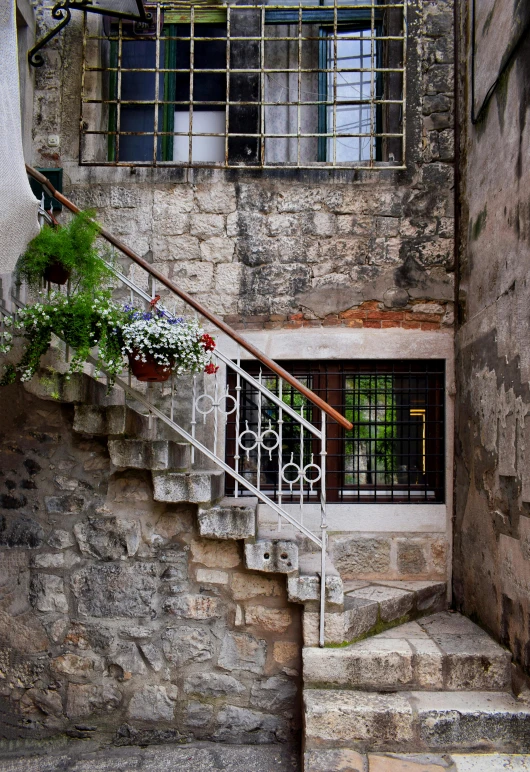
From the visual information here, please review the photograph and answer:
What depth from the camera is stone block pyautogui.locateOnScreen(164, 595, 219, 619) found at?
3980mm

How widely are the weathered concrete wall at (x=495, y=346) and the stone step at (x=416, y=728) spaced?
35cm

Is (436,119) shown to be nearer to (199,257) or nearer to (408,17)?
(408,17)

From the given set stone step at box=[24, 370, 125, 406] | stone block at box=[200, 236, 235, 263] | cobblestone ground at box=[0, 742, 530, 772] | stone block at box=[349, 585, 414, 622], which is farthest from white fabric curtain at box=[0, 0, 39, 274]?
stone block at box=[349, 585, 414, 622]

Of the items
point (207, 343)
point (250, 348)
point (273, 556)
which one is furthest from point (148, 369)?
point (273, 556)

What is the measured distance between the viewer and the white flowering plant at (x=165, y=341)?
362cm

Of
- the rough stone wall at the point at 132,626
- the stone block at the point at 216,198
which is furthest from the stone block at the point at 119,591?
the stone block at the point at 216,198

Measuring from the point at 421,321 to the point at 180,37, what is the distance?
294 cm

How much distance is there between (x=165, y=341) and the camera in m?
3.64

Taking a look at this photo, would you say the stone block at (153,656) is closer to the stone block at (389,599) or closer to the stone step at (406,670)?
the stone step at (406,670)

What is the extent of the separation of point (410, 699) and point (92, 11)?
516 centimetres

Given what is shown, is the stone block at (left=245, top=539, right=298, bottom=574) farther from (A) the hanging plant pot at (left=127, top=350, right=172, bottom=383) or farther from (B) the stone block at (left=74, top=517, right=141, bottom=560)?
(A) the hanging plant pot at (left=127, top=350, right=172, bottom=383)

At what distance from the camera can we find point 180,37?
202 inches

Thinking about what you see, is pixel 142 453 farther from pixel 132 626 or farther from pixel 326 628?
pixel 326 628

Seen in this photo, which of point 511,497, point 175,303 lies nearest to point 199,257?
point 175,303
